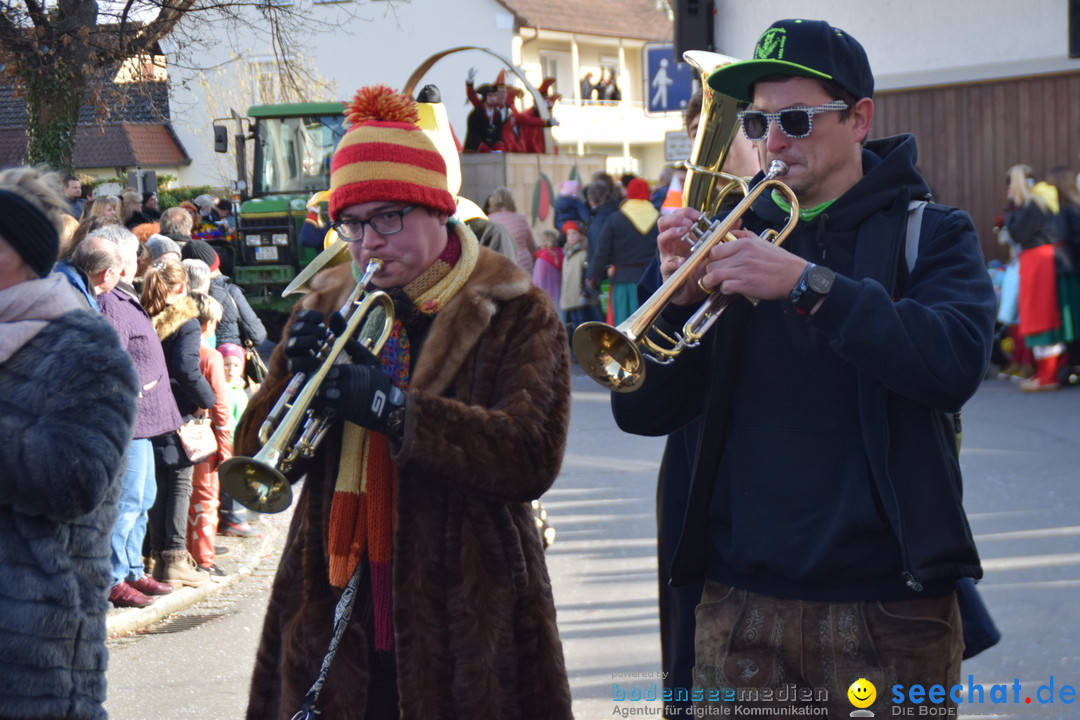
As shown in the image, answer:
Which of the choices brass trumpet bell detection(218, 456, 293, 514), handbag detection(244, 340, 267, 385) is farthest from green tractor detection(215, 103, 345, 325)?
brass trumpet bell detection(218, 456, 293, 514)

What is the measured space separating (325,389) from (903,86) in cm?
1227

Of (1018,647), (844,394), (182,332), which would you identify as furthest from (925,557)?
(182,332)

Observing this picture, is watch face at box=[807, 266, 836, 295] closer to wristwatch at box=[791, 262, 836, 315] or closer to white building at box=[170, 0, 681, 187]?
wristwatch at box=[791, 262, 836, 315]

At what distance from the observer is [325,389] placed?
2.75 m

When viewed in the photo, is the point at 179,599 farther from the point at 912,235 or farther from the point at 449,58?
the point at 449,58

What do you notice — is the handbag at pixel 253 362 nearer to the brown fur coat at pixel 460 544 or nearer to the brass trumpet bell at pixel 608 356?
the brown fur coat at pixel 460 544

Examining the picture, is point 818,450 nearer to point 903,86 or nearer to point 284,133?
point 903,86

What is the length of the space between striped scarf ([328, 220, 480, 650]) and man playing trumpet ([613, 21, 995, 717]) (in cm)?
64

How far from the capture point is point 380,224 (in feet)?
10.2

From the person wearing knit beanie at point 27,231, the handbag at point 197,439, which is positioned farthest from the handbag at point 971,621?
the handbag at point 197,439

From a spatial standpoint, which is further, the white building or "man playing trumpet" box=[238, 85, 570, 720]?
the white building

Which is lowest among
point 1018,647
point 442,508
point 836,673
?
point 1018,647

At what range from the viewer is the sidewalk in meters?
6.39

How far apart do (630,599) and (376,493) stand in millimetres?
3448
